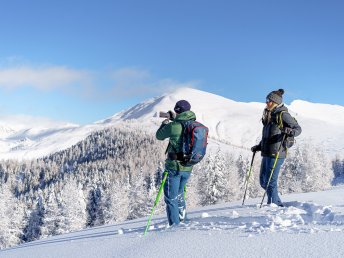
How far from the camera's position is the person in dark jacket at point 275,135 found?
361 inches

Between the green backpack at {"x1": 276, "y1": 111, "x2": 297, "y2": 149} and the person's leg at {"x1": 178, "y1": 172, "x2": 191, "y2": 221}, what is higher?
the green backpack at {"x1": 276, "y1": 111, "x2": 297, "y2": 149}

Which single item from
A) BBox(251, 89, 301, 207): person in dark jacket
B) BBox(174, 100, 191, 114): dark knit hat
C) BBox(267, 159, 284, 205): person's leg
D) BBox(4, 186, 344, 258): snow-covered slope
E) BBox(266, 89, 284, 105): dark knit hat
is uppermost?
BBox(266, 89, 284, 105): dark knit hat

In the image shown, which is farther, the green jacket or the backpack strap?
the backpack strap

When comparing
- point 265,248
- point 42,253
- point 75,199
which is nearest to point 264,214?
point 265,248

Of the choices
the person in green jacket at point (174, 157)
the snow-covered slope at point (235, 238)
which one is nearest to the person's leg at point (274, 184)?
the snow-covered slope at point (235, 238)

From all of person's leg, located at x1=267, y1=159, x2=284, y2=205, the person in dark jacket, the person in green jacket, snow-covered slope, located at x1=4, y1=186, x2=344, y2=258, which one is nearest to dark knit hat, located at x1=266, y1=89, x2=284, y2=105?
the person in dark jacket

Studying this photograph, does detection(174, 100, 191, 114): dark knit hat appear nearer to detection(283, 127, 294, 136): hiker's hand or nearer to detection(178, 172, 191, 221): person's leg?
detection(178, 172, 191, 221): person's leg

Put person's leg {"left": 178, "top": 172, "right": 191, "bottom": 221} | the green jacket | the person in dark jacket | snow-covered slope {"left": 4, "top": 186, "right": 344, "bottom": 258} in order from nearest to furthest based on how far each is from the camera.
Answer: snow-covered slope {"left": 4, "top": 186, "right": 344, "bottom": 258}
the green jacket
person's leg {"left": 178, "top": 172, "right": 191, "bottom": 221}
the person in dark jacket

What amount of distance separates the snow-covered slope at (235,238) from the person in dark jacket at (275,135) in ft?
2.71

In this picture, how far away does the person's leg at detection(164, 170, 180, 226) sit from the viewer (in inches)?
322

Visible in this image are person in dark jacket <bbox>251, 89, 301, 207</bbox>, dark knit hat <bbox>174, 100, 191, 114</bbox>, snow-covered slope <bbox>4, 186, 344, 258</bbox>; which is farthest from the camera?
person in dark jacket <bbox>251, 89, 301, 207</bbox>

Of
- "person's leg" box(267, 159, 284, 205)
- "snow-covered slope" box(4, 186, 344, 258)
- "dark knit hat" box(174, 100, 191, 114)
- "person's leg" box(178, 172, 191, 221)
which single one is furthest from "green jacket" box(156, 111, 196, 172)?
"person's leg" box(267, 159, 284, 205)

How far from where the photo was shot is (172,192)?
8211 mm

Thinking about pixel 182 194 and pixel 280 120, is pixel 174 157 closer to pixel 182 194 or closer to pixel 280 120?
pixel 182 194
